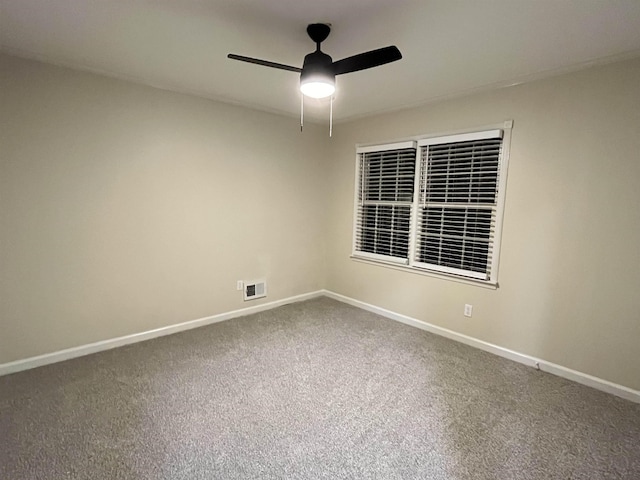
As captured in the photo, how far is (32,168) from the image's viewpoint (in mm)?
2535

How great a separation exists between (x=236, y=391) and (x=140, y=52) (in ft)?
8.33

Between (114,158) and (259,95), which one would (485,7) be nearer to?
(259,95)

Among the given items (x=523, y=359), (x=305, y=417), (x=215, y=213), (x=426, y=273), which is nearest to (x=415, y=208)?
(x=426, y=273)

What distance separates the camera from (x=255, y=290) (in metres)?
4.01

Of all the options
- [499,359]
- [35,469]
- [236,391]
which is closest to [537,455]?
[499,359]

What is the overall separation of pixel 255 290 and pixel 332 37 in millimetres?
2804

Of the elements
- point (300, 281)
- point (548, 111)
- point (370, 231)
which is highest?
point (548, 111)

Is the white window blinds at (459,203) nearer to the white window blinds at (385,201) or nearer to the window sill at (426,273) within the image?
the window sill at (426,273)

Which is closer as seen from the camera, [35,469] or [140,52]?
[35,469]

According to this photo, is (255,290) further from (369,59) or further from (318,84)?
(369,59)

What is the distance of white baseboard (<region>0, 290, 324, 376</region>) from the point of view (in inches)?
103

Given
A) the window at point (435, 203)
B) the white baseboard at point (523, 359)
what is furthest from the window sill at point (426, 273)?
the white baseboard at point (523, 359)

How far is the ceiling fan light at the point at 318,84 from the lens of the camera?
1947 mm

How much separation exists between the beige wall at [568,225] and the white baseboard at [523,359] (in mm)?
47
